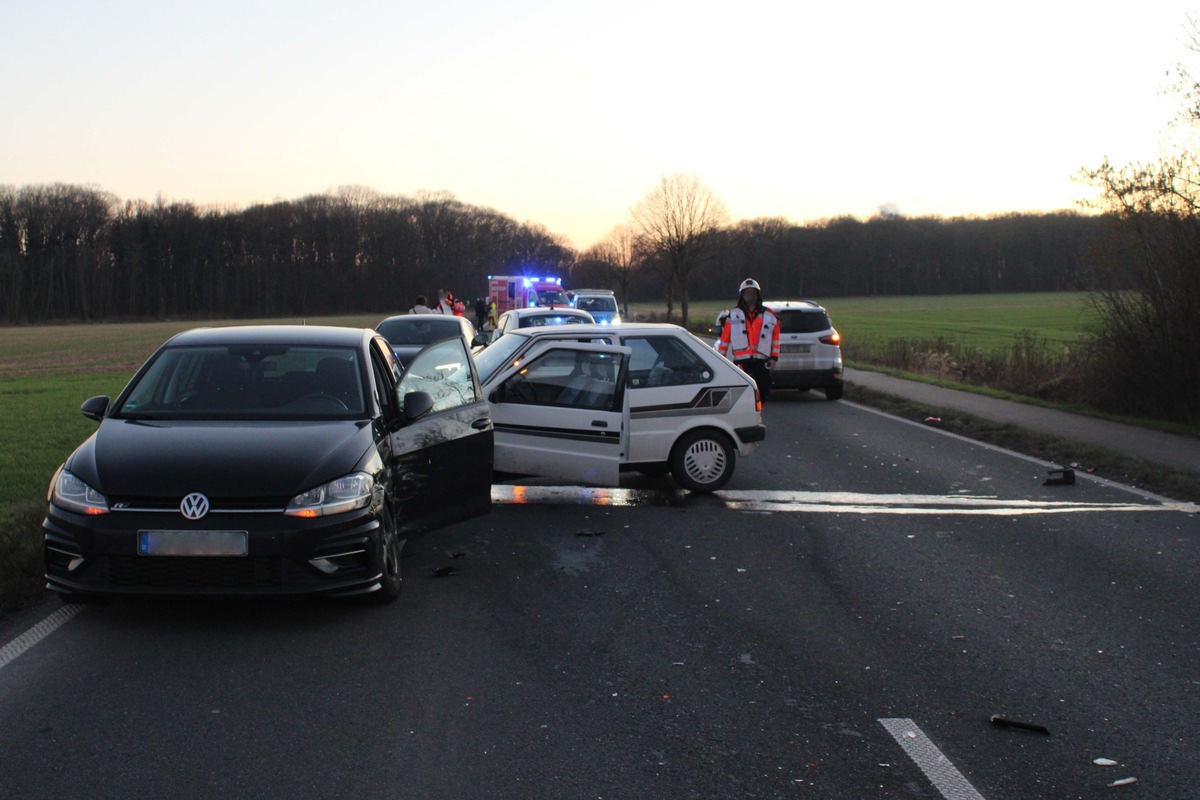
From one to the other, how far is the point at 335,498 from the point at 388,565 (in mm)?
588

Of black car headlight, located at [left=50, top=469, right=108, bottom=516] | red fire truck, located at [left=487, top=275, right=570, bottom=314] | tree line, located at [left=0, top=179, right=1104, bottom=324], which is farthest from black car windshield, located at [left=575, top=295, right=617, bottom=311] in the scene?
tree line, located at [left=0, top=179, right=1104, bottom=324]

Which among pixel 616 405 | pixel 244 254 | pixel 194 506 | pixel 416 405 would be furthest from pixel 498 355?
pixel 244 254

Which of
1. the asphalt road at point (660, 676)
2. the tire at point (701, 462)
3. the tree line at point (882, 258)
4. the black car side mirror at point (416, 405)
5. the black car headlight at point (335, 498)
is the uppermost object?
the tree line at point (882, 258)

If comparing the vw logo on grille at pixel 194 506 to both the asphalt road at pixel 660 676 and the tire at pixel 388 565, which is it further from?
the tire at pixel 388 565

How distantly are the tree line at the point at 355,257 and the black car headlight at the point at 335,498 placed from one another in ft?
264

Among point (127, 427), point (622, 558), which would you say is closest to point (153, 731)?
point (127, 427)

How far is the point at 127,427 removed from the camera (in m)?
6.39

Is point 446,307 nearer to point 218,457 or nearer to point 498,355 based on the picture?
point 498,355

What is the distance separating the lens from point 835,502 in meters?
9.73

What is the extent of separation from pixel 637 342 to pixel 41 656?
612 cm

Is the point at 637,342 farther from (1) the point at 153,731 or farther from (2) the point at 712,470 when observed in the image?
(1) the point at 153,731

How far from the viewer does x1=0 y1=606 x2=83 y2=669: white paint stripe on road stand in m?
5.38

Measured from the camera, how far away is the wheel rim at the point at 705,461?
10.1m

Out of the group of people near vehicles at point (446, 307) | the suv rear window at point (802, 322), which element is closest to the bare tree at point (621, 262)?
the group of people near vehicles at point (446, 307)
